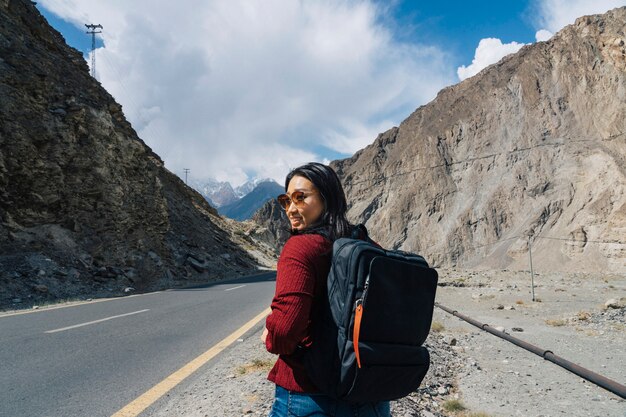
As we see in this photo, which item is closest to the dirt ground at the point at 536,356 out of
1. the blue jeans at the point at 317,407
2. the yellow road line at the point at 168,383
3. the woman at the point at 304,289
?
the yellow road line at the point at 168,383

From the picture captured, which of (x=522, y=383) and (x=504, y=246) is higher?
(x=504, y=246)

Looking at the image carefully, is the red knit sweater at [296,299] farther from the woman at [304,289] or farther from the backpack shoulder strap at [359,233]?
the backpack shoulder strap at [359,233]

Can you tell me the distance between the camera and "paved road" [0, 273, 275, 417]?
4.00 meters

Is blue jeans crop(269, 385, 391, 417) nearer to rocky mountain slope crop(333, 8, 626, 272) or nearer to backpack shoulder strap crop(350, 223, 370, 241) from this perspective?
backpack shoulder strap crop(350, 223, 370, 241)

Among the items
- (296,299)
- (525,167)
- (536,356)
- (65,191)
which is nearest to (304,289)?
(296,299)

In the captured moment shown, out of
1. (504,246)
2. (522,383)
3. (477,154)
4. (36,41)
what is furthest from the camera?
(477,154)

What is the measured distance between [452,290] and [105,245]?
15.8 m

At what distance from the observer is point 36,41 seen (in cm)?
2189

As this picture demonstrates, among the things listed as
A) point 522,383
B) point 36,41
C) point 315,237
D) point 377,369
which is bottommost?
point 522,383

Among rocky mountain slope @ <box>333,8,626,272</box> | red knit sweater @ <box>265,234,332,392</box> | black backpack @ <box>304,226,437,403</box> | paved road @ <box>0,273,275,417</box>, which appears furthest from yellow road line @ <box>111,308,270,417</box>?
rocky mountain slope @ <box>333,8,626,272</box>

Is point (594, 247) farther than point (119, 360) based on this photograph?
Yes

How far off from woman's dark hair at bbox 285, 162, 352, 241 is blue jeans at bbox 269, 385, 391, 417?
0.66m

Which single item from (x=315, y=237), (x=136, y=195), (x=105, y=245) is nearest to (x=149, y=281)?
(x=105, y=245)

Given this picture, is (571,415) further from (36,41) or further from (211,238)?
(211,238)
